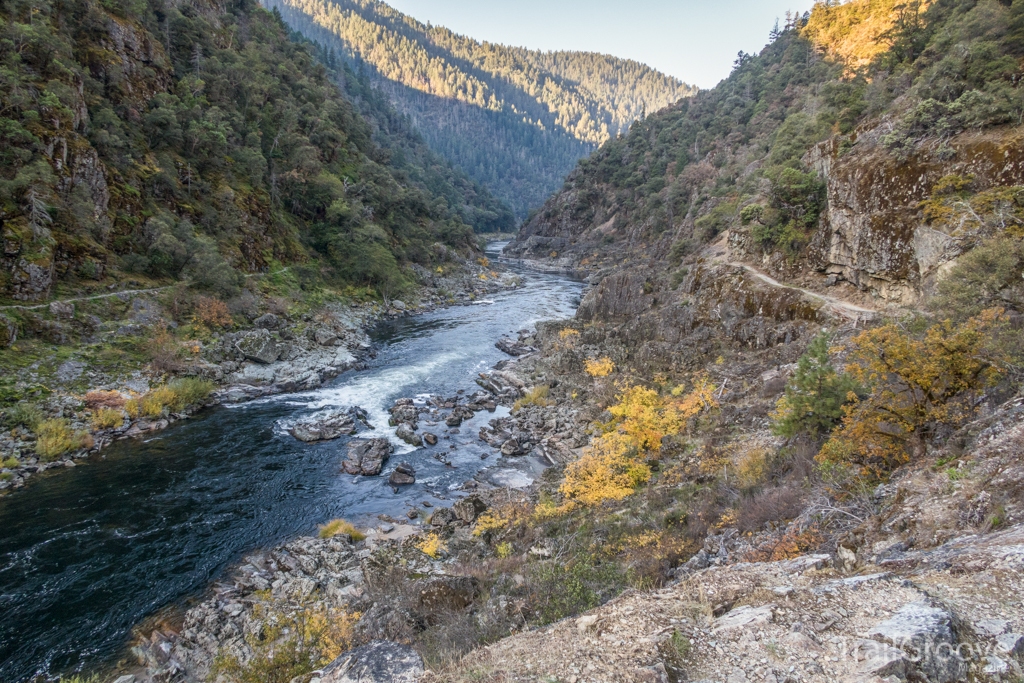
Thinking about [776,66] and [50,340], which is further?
[776,66]

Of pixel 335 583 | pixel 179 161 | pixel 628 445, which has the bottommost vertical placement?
pixel 335 583

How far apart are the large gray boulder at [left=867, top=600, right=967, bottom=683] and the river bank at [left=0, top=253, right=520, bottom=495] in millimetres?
28638

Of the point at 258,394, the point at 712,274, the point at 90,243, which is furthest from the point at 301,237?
the point at 712,274

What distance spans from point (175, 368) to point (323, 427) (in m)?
11.5

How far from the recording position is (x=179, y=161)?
1731 inches

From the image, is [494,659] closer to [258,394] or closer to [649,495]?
[649,495]

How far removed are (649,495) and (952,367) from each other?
940cm

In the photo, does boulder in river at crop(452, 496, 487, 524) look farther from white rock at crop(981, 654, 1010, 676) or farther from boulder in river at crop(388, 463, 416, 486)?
white rock at crop(981, 654, 1010, 676)

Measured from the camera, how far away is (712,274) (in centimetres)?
3225

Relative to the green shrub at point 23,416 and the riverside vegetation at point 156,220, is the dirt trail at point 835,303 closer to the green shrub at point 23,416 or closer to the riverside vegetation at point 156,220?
the riverside vegetation at point 156,220

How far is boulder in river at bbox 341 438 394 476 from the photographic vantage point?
23.6 m

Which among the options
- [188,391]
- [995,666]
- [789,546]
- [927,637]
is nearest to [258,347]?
[188,391]

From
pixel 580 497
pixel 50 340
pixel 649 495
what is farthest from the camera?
pixel 50 340

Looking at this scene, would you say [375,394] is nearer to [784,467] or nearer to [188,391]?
[188,391]
